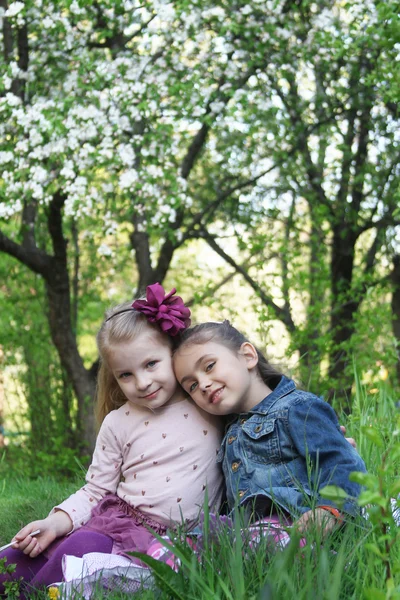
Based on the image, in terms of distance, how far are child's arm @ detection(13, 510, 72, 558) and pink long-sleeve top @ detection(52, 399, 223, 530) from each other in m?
0.03

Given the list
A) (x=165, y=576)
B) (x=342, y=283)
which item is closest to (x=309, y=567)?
(x=165, y=576)

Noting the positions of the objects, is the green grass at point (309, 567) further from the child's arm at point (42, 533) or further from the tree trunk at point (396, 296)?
the tree trunk at point (396, 296)

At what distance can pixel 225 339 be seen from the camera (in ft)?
7.98

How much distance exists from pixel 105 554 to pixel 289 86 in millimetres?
5201

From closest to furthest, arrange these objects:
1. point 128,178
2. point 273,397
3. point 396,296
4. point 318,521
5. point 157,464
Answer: point 318,521, point 273,397, point 157,464, point 128,178, point 396,296

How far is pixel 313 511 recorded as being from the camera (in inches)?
77.2

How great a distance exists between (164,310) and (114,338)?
7.3 inches

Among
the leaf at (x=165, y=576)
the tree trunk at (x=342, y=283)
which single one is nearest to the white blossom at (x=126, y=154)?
the tree trunk at (x=342, y=283)

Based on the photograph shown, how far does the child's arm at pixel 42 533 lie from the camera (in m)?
2.36

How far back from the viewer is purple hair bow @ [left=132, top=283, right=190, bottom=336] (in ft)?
8.16

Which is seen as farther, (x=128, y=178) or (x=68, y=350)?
(x=68, y=350)

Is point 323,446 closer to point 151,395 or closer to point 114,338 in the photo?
point 151,395

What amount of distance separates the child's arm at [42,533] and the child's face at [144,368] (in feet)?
1.48

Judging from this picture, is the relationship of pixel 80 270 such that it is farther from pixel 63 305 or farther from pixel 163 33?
pixel 163 33
